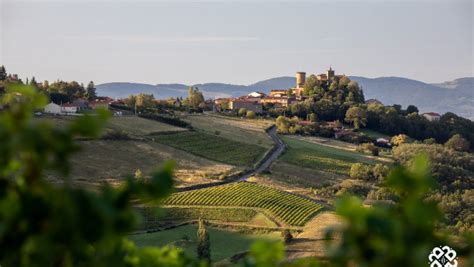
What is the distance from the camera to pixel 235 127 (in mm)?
58969

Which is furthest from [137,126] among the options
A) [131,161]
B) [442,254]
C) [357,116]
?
[442,254]

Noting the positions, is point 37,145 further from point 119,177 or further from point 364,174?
point 364,174

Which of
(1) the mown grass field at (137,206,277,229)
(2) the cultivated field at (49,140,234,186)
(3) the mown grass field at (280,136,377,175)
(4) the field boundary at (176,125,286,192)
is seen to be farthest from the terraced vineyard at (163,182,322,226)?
(3) the mown grass field at (280,136,377,175)

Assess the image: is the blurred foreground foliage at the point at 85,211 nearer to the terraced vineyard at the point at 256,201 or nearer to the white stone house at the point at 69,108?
the terraced vineyard at the point at 256,201

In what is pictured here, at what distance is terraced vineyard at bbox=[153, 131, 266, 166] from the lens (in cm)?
4622

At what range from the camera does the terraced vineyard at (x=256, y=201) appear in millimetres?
32812

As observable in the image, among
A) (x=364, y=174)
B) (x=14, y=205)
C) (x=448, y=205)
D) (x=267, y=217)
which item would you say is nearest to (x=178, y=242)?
(x=267, y=217)

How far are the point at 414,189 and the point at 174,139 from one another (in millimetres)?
46882

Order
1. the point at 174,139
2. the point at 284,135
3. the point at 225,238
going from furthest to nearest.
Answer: the point at 284,135 → the point at 174,139 → the point at 225,238

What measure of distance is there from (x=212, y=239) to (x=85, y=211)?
1062 inches

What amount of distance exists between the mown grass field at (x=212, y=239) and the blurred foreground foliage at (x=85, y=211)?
878 inches

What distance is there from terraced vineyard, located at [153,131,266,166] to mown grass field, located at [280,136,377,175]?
242 centimetres

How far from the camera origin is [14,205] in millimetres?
1769

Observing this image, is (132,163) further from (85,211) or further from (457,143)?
(85,211)
